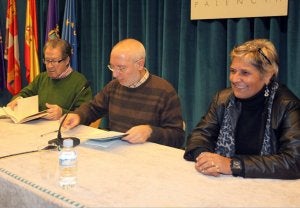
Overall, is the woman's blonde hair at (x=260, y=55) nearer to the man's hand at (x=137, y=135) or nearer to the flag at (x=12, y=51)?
the man's hand at (x=137, y=135)

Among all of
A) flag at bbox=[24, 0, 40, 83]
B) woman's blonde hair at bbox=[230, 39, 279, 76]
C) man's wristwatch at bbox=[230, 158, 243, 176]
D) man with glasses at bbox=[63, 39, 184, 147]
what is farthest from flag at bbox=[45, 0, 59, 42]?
man's wristwatch at bbox=[230, 158, 243, 176]

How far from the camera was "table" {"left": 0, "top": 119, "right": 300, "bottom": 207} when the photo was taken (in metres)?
1.31

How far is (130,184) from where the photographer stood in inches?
57.3

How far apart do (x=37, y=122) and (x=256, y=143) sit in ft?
4.57

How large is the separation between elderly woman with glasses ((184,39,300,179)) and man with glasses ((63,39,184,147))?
34 cm

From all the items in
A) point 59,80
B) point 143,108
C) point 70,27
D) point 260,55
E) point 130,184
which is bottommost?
point 130,184

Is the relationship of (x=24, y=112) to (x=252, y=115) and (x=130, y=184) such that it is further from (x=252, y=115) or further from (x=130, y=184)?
(x=252, y=115)

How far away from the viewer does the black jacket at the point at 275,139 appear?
1536 millimetres

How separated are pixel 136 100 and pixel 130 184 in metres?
1.09

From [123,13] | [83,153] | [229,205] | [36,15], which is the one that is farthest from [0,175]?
[36,15]

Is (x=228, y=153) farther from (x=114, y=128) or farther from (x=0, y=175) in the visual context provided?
(x=0, y=175)

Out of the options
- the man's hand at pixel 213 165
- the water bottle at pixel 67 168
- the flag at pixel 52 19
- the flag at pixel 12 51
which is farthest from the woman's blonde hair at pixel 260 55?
the flag at pixel 12 51

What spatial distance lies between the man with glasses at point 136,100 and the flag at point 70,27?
5.93 ft

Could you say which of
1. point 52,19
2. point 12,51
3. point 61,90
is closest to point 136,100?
point 61,90
